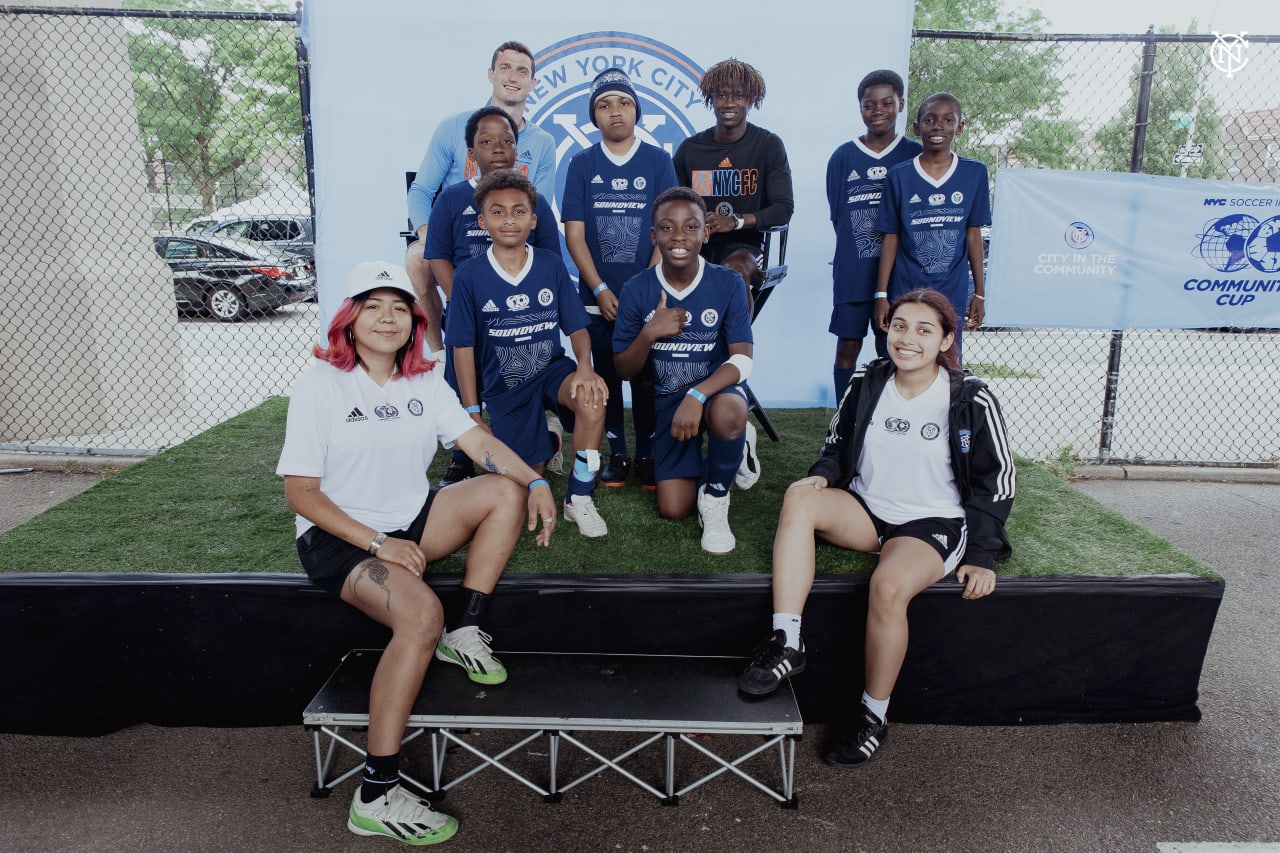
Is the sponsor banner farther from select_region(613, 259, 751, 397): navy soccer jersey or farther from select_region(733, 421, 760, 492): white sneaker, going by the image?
select_region(613, 259, 751, 397): navy soccer jersey

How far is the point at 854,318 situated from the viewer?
13.5ft

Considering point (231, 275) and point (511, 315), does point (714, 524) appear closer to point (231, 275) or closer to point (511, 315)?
point (511, 315)

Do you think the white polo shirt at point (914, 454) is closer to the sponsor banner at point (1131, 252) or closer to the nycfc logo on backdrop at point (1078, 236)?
the sponsor banner at point (1131, 252)

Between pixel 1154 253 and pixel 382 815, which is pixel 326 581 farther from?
pixel 1154 253

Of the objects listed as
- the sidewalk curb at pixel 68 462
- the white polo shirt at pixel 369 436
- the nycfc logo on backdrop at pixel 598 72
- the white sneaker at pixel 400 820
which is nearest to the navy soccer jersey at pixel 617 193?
the nycfc logo on backdrop at pixel 598 72

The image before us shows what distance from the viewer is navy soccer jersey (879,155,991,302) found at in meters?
3.65

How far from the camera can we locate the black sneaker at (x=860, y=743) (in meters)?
2.44

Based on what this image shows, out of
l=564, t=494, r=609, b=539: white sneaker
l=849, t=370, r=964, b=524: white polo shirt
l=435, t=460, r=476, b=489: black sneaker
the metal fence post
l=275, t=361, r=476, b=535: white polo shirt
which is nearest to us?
l=275, t=361, r=476, b=535: white polo shirt

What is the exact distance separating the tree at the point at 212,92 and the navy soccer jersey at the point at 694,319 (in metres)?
12.5

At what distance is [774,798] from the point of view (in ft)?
7.56

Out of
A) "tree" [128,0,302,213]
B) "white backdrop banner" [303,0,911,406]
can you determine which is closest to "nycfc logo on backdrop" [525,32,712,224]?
"white backdrop banner" [303,0,911,406]

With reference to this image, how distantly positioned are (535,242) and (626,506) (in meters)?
1.22

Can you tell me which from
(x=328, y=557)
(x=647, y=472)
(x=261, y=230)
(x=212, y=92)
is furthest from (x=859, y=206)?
(x=212, y=92)

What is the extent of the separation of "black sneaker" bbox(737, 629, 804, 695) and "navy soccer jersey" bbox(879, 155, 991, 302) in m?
2.02
